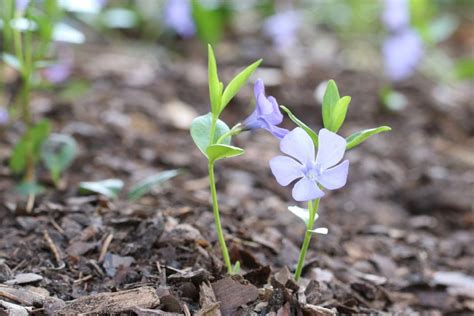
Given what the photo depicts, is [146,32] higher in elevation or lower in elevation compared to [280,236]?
higher

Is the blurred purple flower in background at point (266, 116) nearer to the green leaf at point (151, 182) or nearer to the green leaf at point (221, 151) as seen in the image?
the green leaf at point (221, 151)

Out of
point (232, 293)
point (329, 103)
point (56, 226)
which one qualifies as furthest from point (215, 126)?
point (56, 226)

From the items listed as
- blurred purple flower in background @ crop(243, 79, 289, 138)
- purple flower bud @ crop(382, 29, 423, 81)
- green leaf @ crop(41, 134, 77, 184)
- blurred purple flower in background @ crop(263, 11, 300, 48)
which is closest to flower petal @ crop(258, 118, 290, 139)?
blurred purple flower in background @ crop(243, 79, 289, 138)

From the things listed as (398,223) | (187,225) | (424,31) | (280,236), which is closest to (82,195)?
(187,225)

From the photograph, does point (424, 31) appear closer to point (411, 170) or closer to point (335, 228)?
point (411, 170)

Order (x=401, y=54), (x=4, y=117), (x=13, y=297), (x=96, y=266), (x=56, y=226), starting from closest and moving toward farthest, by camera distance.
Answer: (x=13, y=297), (x=96, y=266), (x=56, y=226), (x=4, y=117), (x=401, y=54)

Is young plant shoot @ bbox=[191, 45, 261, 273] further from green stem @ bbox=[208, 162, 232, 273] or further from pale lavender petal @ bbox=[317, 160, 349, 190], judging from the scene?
pale lavender petal @ bbox=[317, 160, 349, 190]

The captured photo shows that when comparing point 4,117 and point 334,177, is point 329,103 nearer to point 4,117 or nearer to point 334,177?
point 334,177
